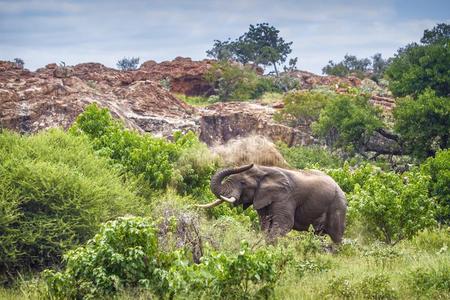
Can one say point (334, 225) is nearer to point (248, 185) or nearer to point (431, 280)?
point (248, 185)

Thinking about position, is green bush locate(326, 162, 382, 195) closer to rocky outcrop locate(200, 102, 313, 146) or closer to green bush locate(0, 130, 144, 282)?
green bush locate(0, 130, 144, 282)

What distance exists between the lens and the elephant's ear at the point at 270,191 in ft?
45.5

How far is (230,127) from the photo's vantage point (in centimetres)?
3722

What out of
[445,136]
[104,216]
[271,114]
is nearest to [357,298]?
[104,216]

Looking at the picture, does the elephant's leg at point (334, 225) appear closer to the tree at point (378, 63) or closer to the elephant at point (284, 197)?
the elephant at point (284, 197)

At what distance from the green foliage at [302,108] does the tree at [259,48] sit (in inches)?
1112

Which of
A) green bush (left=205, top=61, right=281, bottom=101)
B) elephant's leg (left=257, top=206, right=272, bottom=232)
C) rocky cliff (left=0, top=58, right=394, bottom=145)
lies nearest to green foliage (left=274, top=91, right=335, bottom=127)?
rocky cliff (left=0, top=58, right=394, bottom=145)

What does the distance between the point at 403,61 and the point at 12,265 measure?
Answer: 32961 millimetres

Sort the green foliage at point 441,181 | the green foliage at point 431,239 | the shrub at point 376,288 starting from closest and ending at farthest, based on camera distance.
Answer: the shrub at point 376,288
the green foliage at point 431,239
the green foliage at point 441,181

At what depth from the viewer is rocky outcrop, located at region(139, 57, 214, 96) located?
175ft

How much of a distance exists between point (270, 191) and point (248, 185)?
398 mm

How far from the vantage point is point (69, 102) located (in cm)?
2742

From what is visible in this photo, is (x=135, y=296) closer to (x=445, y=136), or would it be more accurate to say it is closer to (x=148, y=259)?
(x=148, y=259)

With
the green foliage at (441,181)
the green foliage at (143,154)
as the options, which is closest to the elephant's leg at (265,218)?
A: the green foliage at (143,154)
